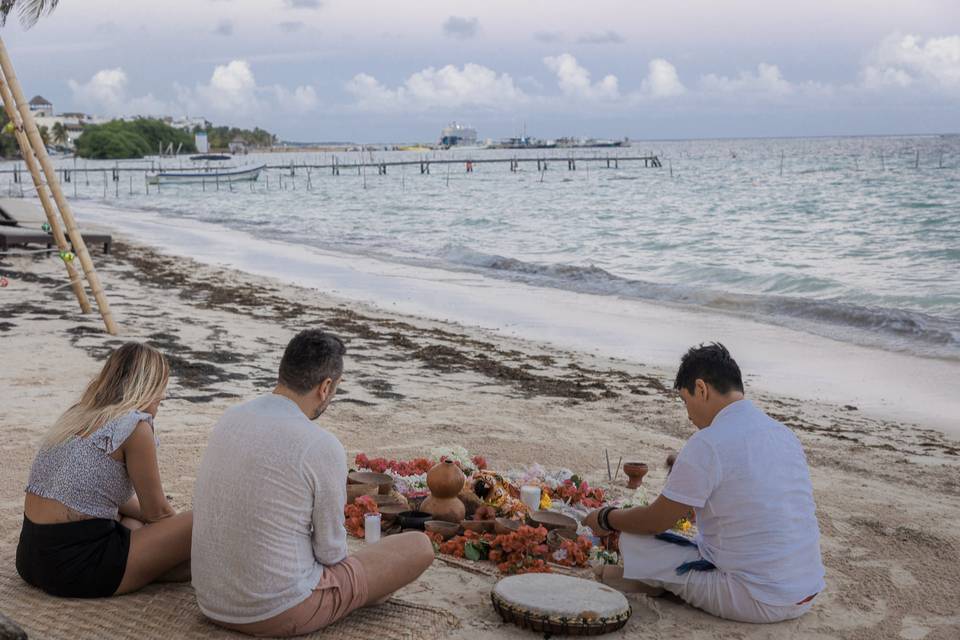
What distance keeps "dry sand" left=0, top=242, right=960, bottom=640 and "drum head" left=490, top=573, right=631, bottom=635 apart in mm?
100

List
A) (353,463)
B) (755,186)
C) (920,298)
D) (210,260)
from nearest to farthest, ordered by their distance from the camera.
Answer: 1. (353,463)
2. (920,298)
3. (210,260)
4. (755,186)

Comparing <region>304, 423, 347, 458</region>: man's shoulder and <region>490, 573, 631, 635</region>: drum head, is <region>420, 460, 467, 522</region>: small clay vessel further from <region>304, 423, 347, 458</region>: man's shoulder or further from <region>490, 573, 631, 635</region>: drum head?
<region>304, 423, 347, 458</region>: man's shoulder

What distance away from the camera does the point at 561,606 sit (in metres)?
3.83

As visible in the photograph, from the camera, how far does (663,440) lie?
284 inches

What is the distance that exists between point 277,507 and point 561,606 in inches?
46.6

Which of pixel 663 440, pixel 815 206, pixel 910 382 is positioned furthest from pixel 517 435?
pixel 815 206

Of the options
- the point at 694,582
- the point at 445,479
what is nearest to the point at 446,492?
the point at 445,479

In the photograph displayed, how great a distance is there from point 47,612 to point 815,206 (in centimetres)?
4026

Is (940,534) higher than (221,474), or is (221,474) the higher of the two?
(221,474)

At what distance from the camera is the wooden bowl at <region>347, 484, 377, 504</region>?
527cm

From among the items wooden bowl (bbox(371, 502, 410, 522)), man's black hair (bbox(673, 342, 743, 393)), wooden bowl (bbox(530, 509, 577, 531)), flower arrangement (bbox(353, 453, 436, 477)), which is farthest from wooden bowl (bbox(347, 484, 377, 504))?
man's black hair (bbox(673, 342, 743, 393))

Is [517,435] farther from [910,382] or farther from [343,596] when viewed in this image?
[910,382]

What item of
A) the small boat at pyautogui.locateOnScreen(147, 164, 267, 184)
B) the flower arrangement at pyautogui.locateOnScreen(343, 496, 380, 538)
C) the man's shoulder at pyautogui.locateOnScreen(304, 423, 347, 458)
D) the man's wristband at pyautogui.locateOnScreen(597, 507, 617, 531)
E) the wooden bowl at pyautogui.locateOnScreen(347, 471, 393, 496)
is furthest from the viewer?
the small boat at pyautogui.locateOnScreen(147, 164, 267, 184)

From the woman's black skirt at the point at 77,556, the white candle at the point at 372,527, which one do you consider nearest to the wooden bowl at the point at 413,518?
the white candle at the point at 372,527
